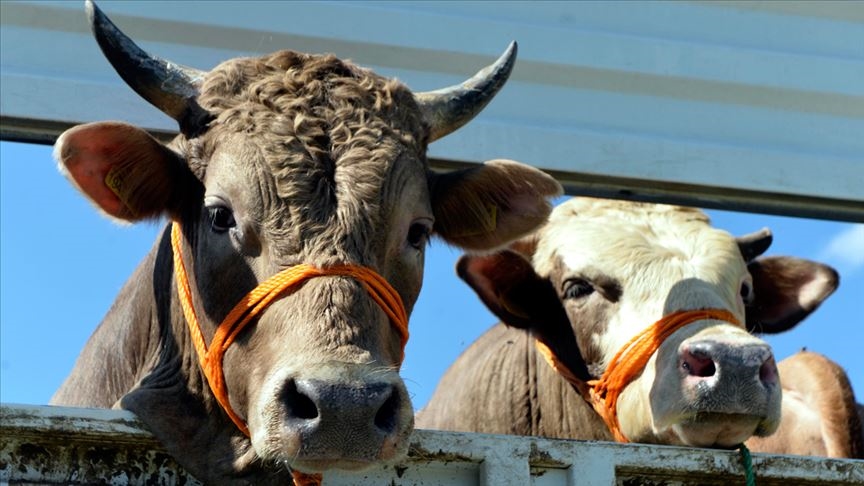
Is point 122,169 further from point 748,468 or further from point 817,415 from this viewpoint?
point 817,415

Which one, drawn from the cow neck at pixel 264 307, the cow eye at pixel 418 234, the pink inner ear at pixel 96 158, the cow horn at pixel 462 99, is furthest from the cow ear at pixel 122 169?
the cow horn at pixel 462 99

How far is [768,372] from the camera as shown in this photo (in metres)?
5.26

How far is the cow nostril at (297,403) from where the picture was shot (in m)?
3.70

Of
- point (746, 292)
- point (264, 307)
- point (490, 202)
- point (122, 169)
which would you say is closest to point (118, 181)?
point (122, 169)

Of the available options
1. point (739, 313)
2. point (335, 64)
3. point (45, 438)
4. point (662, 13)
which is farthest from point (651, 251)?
point (45, 438)

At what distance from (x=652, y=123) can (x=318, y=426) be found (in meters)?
2.76

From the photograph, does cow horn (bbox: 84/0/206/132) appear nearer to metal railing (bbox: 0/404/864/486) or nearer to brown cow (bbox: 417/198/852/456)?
metal railing (bbox: 0/404/864/486)

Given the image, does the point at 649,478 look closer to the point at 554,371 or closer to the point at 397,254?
the point at 397,254

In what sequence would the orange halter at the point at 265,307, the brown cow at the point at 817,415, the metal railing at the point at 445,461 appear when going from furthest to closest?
the brown cow at the point at 817,415 < the orange halter at the point at 265,307 < the metal railing at the point at 445,461

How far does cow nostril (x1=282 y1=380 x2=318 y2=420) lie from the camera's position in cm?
370

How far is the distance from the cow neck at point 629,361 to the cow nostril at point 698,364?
1.30 feet

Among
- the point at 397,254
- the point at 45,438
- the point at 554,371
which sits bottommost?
the point at 45,438

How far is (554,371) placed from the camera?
6.78 meters

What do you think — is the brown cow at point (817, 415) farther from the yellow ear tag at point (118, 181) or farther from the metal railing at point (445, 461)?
the yellow ear tag at point (118, 181)
